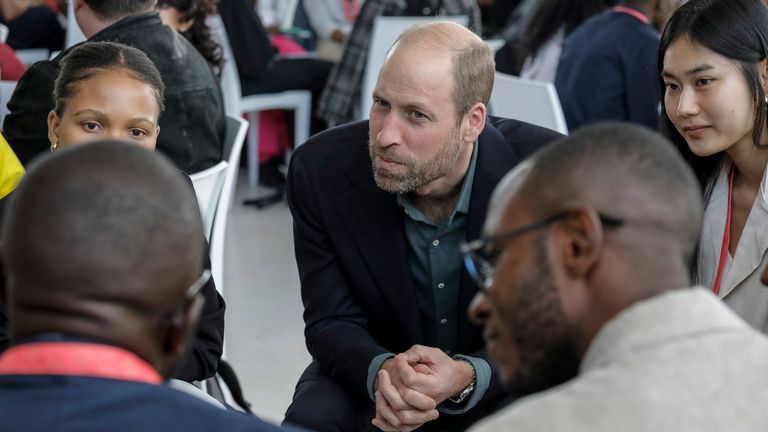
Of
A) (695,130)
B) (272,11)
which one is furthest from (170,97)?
(272,11)

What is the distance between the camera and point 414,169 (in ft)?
6.83

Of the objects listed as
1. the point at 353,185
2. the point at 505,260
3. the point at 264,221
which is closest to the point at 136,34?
the point at 353,185

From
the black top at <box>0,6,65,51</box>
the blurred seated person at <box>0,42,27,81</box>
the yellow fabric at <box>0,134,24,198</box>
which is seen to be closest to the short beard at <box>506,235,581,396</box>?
the yellow fabric at <box>0,134,24,198</box>

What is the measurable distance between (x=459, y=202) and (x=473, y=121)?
17 centimetres

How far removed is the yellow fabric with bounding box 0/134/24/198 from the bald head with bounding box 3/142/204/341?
1179 millimetres

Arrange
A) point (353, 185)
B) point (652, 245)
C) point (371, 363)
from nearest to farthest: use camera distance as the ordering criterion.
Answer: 1. point (652, 245)
2. point (371, 363)
3. point (353, 185)

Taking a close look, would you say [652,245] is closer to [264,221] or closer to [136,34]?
[136,34]

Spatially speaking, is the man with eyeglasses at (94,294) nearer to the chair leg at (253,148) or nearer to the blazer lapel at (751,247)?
the blazer lapel at (751,247)

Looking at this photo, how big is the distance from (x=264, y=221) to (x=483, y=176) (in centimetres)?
295

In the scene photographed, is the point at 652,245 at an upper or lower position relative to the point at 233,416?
upper

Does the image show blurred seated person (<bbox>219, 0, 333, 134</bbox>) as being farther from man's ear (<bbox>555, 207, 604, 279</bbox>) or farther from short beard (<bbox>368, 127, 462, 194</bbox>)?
man's ear (<bbox>555, 207, 604, 279</bbox>)

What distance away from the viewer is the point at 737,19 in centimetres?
214

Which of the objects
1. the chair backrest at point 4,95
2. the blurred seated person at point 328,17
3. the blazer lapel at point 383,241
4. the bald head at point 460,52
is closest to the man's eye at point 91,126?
the blazer lapel at point 383,241

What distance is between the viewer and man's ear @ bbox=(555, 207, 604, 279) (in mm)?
1175
